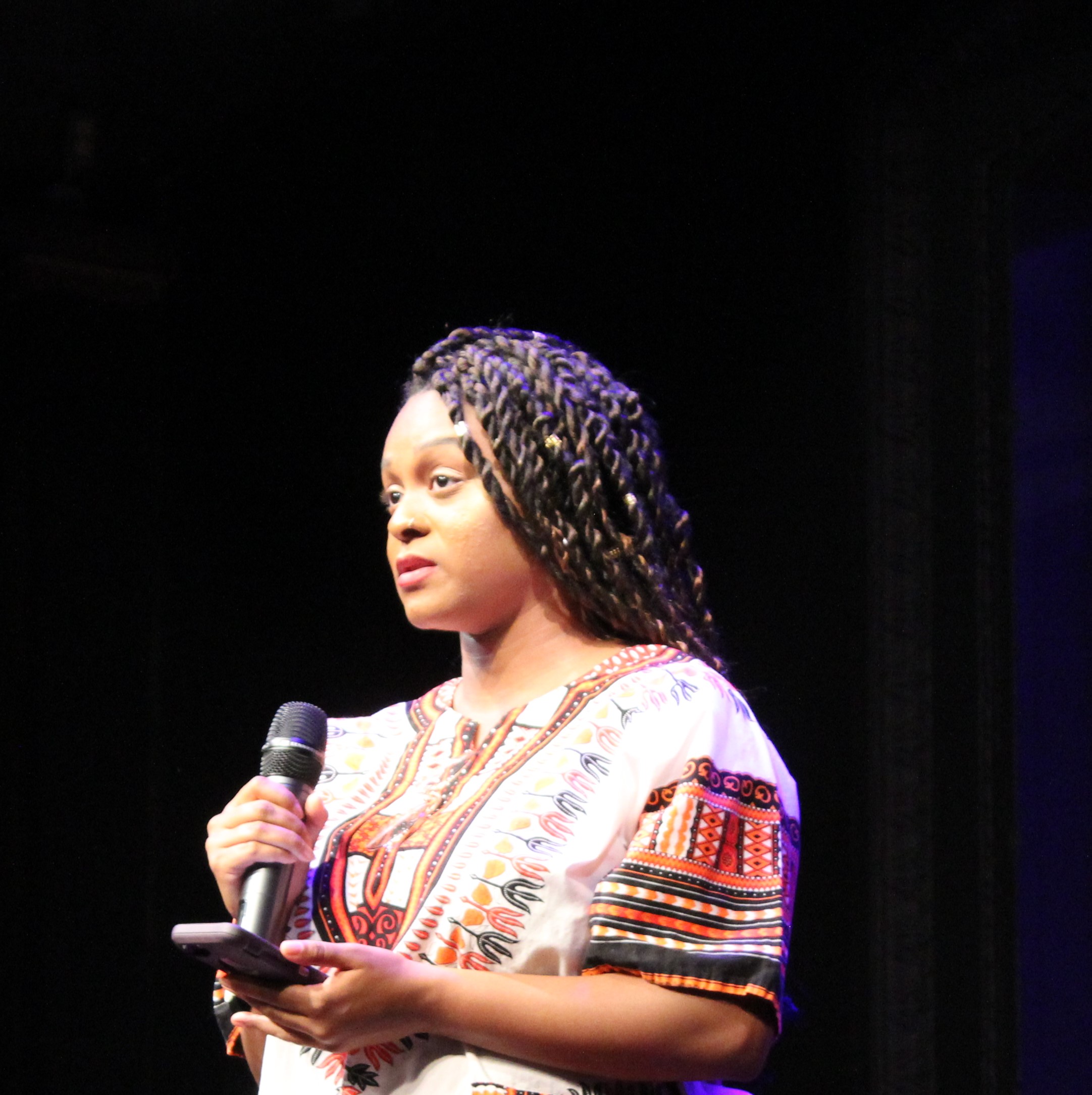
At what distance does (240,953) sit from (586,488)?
2.23 feet

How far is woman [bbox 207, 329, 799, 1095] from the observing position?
132cm

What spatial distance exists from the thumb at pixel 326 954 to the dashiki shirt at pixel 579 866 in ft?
0.41

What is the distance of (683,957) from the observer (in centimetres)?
134

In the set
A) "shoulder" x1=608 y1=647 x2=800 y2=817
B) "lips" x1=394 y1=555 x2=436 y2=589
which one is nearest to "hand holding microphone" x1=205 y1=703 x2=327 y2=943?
"lips" x1=394 y1=555 x2=436 y2=589

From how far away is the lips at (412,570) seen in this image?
1.62 metres

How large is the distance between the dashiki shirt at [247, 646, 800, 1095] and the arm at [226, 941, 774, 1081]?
3 cm

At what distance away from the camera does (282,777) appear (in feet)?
4.64

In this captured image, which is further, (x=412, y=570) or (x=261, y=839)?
(x=412, y=570)

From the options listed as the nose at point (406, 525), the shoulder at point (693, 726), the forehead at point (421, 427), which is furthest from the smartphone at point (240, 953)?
the forehead at point (421, 427)

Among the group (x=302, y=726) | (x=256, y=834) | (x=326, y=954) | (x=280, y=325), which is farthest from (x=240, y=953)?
(x=280, y=325)

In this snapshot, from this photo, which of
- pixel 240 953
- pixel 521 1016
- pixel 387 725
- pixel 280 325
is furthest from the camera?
pixel 280 325

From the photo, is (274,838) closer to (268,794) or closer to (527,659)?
(268,794)

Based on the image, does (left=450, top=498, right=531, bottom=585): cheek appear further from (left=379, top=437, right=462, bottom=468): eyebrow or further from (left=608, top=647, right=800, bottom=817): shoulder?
(left=608, top=647, right=800, bottom=817): shoulder

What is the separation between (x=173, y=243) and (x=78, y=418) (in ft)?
1.20
